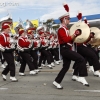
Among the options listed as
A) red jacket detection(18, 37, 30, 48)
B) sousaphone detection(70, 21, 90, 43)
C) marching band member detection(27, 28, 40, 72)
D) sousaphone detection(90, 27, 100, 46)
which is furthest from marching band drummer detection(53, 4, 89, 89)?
marching band member detection(27, 28, 40, 72)

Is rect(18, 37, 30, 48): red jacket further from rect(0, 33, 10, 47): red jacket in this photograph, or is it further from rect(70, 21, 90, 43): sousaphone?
rect(70, 21, 90, 43): sousaphone

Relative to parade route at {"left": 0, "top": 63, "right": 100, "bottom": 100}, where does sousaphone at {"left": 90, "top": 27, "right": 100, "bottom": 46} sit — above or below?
above

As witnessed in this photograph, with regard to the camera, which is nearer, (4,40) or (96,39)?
(4,40)

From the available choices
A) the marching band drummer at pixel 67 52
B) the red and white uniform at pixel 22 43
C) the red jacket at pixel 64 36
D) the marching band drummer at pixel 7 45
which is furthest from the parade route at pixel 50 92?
the red and white uniform at pixel 22 43

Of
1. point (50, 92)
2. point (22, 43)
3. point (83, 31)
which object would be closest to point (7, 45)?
point (22, 43)

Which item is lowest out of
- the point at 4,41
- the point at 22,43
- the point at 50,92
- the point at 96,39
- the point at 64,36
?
the point at 50,92

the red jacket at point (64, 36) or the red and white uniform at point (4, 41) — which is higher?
the red jacket at point (64, 36)

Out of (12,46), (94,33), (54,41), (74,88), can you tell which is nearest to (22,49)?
(12,46)

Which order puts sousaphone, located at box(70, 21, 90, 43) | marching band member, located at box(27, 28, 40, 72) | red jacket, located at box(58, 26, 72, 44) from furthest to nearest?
1. marching band member, located at box(27, 28, 40, 72)
2. sousaphone, located at box(70, 21, 90, 43)
3. red jacket, located at box(58, 26, 72, 44)

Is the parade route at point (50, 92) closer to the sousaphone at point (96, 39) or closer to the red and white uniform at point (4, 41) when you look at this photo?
the red and white uniform at point (4, 41)

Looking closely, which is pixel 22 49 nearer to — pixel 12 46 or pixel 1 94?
pixel 12 46

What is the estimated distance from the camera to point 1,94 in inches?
238

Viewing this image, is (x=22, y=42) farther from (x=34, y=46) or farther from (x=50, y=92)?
(x=50, y=92)

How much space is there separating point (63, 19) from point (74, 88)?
1.84 m
